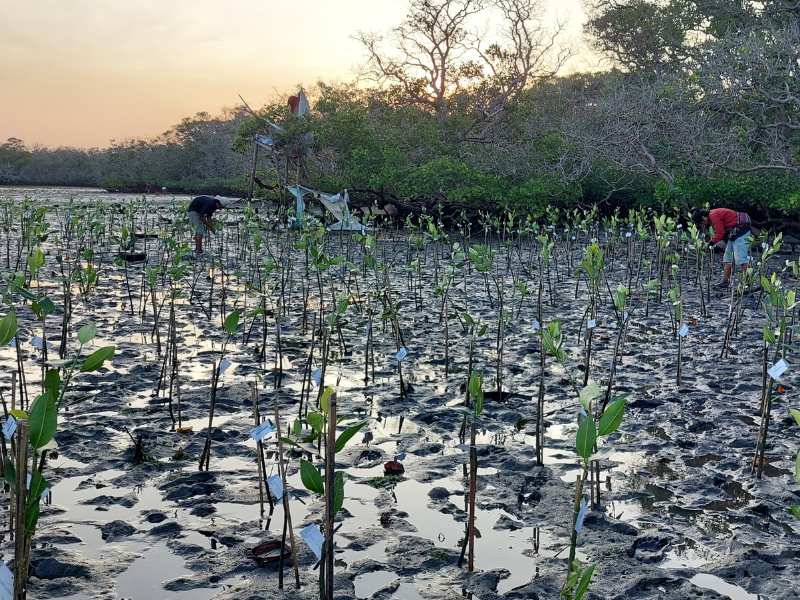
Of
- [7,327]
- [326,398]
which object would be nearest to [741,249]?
[326,398]

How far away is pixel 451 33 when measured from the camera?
89.2 feet

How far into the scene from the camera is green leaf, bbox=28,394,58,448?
2104mm

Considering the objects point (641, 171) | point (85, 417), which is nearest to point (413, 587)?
point (85, 417)

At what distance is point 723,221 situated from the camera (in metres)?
10.6

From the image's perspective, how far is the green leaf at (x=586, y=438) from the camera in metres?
2.38

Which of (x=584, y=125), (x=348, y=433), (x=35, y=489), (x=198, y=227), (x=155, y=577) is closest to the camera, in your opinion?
(x=35, y=489)

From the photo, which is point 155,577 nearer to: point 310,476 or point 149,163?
point 310,476

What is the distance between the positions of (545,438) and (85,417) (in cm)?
277

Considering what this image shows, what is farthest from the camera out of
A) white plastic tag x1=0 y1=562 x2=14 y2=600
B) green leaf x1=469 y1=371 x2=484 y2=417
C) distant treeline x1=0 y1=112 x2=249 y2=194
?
distant treeline x1=0 y1=112 x2=249 y2=194

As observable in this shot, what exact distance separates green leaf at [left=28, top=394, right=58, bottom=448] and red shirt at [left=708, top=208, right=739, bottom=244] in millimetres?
9995

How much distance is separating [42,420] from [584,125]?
18739 millimetres

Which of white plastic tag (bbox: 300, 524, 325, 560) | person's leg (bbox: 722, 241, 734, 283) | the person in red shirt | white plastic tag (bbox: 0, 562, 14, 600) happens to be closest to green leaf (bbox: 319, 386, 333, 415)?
white plastic tag (bbox: 300, 524, 325, 560)

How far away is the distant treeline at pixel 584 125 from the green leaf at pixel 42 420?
13.6 metres

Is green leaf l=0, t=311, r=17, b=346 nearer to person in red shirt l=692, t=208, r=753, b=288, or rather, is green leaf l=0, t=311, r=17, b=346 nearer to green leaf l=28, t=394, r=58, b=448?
green leaf l=28, t=394, r=58, b=448
